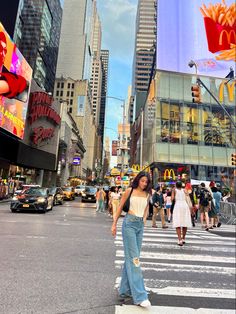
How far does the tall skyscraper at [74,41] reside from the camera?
166 metres

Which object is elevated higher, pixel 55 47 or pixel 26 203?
pixel 55 47

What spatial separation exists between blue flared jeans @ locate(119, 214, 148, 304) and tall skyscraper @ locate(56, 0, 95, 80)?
16772 centimetres

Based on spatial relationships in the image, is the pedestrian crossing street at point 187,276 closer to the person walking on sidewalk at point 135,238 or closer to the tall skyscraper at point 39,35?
the person walking on sidewalk at point 135,238

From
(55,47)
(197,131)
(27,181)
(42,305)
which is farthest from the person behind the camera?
(55,47)

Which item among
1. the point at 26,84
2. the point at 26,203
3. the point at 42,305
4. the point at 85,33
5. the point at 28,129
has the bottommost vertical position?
the point at 42,305

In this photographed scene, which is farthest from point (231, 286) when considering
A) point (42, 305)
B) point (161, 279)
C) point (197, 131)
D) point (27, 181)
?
point (27, 181)

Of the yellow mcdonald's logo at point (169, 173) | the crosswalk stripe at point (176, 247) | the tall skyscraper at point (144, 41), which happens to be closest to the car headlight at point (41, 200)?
the crosswalk stripe at point (176, 247)

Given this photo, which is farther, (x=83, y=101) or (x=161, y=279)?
(x=83, y=101)

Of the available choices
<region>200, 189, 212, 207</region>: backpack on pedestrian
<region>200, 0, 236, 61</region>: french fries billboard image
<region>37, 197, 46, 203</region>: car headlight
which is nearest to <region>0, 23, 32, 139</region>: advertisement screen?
<region>37, 197, 46, 203</region>: car headlight

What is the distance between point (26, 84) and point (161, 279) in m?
39.9

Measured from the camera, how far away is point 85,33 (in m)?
176

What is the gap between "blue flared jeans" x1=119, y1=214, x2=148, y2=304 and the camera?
403 cm

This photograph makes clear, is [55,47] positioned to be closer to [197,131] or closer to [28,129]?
[28,129]

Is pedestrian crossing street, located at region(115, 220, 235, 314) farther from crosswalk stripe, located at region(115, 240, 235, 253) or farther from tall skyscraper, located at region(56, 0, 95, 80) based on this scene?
tall skyscraper, located at region(56, 0, 95, 80)
